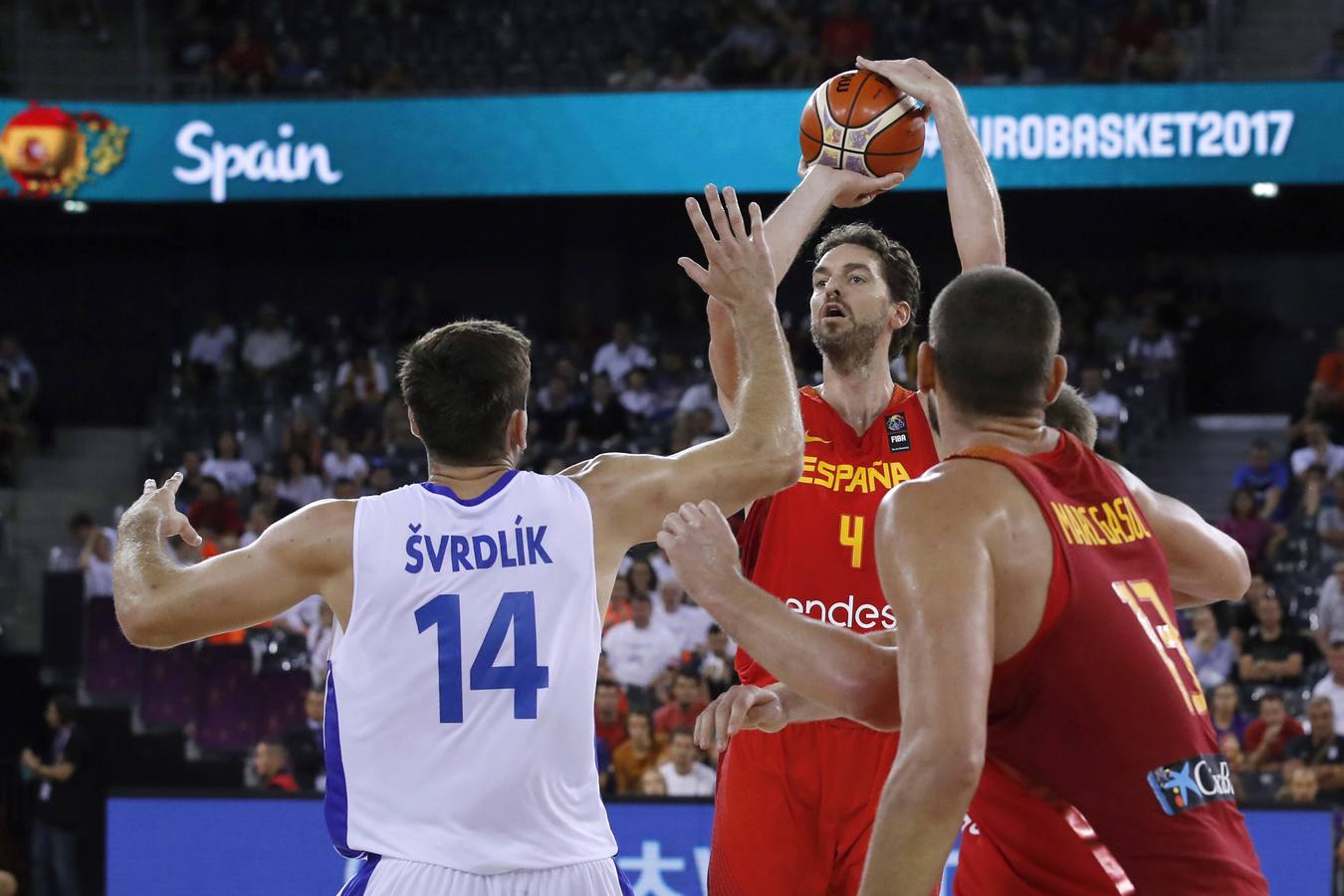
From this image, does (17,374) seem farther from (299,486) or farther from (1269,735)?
(1269,735)

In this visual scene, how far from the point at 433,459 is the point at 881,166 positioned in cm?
198

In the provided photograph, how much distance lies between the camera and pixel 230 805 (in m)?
9.61

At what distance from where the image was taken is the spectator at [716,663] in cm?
1188

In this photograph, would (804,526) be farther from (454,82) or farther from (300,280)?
(300,280)

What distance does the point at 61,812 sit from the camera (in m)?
12.1

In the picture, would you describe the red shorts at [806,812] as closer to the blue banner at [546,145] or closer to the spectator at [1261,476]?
the spectator at [1261,476]

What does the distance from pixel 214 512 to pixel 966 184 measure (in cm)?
1221

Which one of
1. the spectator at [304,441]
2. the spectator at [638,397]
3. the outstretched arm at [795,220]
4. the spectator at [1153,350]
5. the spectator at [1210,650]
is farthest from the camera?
the spectator at [1153,350]

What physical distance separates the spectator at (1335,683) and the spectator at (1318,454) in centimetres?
387

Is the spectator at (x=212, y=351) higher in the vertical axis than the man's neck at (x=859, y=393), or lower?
higher

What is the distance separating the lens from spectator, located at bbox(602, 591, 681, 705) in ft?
41.3

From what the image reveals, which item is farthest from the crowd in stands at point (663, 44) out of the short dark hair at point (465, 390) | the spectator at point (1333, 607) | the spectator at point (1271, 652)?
the short dark hair at point (465, 390)

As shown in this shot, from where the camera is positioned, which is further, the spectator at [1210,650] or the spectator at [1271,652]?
the spectator at [1210,650]

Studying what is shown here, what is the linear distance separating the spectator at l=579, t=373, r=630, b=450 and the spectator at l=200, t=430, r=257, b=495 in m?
3.33
